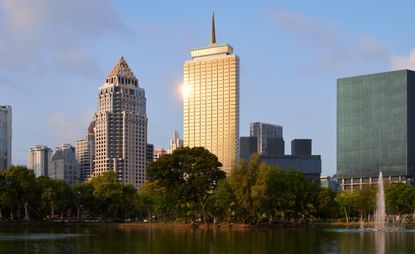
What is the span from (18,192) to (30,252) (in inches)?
3040

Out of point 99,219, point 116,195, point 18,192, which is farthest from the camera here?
point 99,219

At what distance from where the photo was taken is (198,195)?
335 ft

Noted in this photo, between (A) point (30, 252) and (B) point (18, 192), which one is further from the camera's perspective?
(B) point (18, 192)

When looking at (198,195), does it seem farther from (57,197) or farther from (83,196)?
(83,196)

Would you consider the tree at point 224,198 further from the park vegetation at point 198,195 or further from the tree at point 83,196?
the tree at point 83,196

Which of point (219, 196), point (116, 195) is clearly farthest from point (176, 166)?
point (116, 195)

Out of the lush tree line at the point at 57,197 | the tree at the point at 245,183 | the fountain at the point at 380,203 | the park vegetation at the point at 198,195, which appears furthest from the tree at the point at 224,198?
Result: the lush tree line at the point at 57,197

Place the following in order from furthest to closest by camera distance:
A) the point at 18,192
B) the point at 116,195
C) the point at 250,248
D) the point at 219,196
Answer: the point at 116,195
the point at 18,192
the point at 219,196
the point at 250,248

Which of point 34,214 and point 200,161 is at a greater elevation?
point 200,161

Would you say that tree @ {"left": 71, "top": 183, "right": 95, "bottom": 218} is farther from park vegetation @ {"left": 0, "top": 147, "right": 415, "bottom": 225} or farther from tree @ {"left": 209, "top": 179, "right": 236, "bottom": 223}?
tree @ {"left": 209, "top": 179, "right": 236, "bottom": 223}

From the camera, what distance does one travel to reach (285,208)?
10312 centimetres

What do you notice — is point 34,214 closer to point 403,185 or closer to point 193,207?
point 193,207

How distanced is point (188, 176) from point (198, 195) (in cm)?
406

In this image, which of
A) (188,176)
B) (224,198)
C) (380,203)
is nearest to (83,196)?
(188,176)
